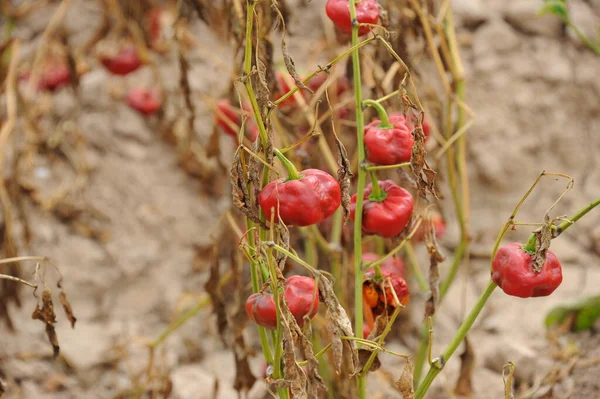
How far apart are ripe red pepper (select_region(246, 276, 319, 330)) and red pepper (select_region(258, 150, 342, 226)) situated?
0.08 m

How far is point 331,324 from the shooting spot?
2.91 feet

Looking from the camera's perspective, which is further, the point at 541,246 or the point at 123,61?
the point at 123,61

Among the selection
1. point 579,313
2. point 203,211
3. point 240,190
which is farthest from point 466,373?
point 203,211

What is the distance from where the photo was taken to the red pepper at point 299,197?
92cm

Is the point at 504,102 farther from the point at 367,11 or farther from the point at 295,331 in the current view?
the point at 295,331

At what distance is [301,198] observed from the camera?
915 millimetres

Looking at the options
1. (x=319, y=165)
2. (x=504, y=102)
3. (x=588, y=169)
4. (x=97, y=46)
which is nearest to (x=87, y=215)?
(x=97, y=46)

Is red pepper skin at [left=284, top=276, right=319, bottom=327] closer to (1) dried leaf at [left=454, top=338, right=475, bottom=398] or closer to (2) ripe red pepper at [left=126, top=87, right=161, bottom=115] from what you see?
(1) dried leaf at [left=454, top=338, right=475, bottom=398]

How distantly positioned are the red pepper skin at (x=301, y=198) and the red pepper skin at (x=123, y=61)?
4.81 feet

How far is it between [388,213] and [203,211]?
4.24 ft

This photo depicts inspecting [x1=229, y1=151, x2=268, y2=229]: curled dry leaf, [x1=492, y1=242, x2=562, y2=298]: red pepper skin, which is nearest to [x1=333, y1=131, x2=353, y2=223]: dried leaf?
[x1=229, y1=151, x2=268, y2=229]: curled dry leaf

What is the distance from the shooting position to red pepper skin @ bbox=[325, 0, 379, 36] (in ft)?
3.38

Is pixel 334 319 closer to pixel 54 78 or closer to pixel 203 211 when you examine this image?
pixel 203 211

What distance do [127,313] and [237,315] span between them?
32.7 inches
